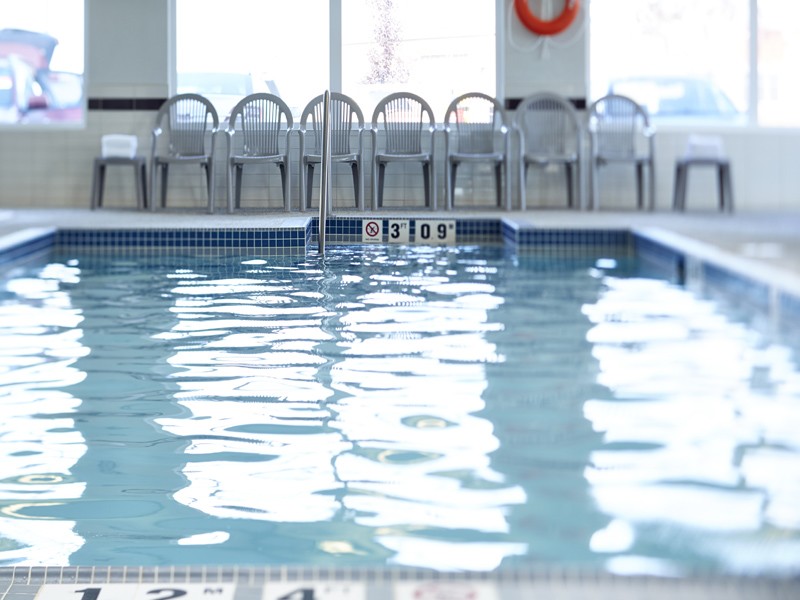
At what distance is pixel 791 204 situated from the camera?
8.70m

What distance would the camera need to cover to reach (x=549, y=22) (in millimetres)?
8508

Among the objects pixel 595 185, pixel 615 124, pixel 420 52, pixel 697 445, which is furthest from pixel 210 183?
pixel 697 445

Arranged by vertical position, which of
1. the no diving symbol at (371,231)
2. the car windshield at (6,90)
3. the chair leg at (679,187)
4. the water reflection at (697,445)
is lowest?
the water reflection at (697,445)

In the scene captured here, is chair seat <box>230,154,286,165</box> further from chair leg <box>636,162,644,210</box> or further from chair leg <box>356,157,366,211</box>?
chair leg <box>636,162,644,210</box>

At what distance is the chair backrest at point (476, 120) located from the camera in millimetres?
8383

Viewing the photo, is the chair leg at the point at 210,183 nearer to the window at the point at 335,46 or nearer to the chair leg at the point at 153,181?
the chair leg at the point at 153,181

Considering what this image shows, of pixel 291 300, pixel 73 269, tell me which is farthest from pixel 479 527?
pixel 73 269

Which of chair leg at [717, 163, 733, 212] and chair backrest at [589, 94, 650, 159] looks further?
chair backrest at [589, 94, 650, 159]

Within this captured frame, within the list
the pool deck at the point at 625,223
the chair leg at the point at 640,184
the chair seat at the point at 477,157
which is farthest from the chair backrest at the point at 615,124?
the chair seat at the point at 477,157

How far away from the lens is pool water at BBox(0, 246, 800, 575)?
6.36 feet

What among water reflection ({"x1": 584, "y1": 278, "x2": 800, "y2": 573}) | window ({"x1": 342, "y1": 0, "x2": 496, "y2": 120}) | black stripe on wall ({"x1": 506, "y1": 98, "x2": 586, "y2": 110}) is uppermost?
window ({"x1": 342, "y1": 0, "x2": 496, "y2": 120})

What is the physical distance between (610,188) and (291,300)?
444 centimetres

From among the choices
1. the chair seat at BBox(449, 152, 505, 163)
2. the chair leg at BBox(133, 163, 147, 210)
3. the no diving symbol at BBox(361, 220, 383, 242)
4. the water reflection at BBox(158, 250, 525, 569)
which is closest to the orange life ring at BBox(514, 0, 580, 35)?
the chair seat at BBox(449, 152, 505, 163)

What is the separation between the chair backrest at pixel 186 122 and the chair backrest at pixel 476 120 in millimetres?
1747
